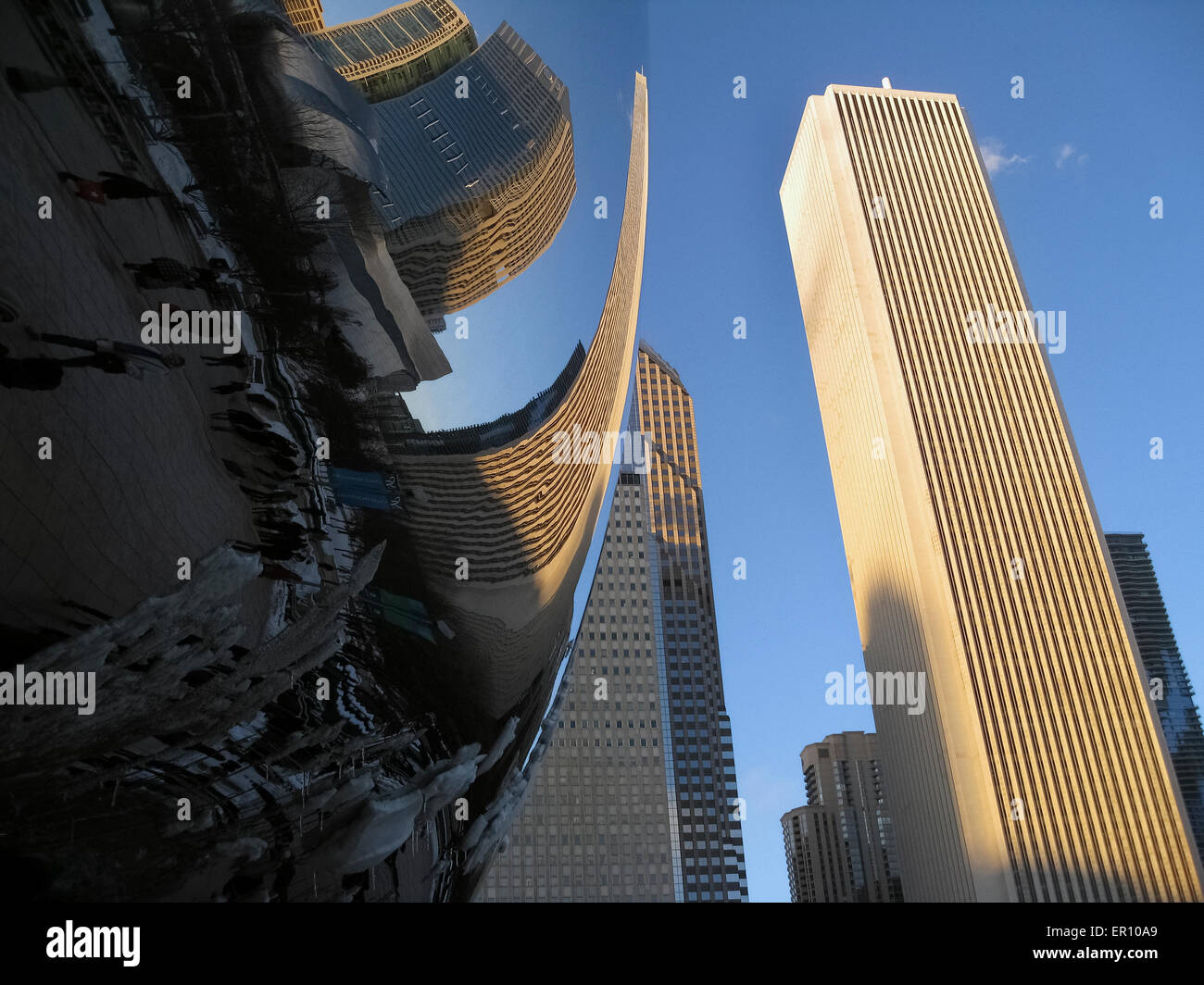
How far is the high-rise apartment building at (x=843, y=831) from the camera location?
3211 inches

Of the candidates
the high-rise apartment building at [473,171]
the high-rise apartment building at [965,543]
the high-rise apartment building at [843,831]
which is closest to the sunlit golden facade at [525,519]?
the high-rise apartment building at [473,171]

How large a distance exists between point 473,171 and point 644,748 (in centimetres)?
7520

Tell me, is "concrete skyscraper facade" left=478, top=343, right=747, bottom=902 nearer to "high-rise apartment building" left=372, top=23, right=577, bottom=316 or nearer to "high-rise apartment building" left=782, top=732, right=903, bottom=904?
"high-rise apartment building" left=782, top=732, right=903, bottom=904

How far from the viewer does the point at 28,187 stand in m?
Result: 1.74

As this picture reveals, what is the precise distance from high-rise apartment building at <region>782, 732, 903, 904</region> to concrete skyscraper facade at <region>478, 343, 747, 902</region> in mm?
9707

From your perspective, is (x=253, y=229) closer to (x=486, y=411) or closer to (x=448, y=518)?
(x=486, y=411)

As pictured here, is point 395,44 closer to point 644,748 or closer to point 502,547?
point 502,547

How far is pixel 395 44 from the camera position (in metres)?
2.14

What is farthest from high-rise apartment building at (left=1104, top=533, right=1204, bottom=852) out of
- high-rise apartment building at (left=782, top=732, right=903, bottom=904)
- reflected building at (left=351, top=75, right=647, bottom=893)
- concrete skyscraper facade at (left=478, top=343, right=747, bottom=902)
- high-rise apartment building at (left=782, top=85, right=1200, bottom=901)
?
reflected building at (left=351, top=75, right=647, bottom=893)

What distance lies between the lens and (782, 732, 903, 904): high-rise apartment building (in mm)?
81562

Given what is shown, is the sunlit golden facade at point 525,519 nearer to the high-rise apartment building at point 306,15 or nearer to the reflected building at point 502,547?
the reflected building at point 502,547

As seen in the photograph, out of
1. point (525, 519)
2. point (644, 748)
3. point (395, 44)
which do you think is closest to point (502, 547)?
point (525, 519)
